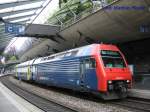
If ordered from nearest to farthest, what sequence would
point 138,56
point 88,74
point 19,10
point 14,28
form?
1. point 88,74
2. point 138,56
3. point 14,28
4. point 19,10

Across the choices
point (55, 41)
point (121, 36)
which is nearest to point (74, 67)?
point (121, 36)

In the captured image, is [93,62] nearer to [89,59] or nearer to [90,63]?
[90,63]

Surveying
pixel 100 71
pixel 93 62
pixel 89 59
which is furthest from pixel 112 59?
pixel 100 71

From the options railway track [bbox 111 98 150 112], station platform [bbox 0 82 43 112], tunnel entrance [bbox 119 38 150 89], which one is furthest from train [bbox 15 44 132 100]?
tunnel entrance [bbox 119 38 150 89]

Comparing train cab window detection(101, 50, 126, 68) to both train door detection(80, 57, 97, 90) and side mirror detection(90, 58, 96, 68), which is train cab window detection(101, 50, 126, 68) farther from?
train door detection(80, 57, 97, 90)

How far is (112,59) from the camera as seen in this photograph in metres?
18.9

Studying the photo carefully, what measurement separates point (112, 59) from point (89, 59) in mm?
1243

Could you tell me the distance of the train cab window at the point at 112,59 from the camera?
18578 mm

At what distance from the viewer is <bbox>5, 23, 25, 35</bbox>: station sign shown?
111 ft

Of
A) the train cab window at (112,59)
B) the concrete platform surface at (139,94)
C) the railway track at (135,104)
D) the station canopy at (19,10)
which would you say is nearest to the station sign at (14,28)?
the station canopy at (19,10)

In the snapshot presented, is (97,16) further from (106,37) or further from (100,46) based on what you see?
(100,46)

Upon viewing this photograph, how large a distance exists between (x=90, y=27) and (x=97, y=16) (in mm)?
3363

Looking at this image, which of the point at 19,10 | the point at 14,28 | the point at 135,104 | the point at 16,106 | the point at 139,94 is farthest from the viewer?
the point at 19,10

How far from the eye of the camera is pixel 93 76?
60.1 feet
